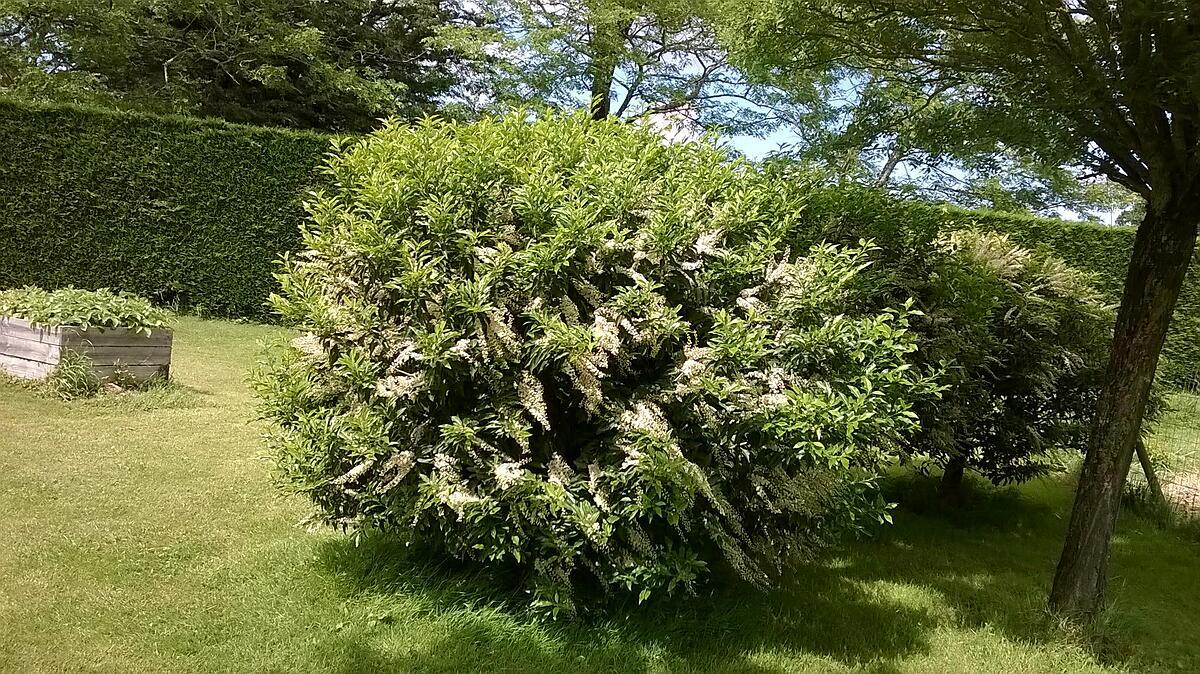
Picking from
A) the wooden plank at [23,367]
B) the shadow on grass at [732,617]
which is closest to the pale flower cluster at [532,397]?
the shadow on grass at [732,617]

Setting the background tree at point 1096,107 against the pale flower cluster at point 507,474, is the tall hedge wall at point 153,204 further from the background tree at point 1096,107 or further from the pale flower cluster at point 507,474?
the pale flower cluster at point 507,474

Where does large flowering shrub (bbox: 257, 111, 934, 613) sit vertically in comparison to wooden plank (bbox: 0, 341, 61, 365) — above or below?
above

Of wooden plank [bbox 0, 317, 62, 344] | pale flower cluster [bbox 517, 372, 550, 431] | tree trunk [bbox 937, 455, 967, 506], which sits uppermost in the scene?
pale flower cluster [bbox 517, 372, 550, 431]

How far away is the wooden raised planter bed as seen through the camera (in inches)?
214

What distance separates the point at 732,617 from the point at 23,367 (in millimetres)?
5440

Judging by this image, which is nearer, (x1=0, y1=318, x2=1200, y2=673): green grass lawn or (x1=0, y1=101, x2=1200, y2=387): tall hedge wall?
(x1=0, y1=318, x2=1200, y2=673): green grass lawn

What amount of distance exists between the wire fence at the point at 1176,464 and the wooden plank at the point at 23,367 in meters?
7.93

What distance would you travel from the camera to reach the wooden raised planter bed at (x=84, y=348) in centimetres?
543

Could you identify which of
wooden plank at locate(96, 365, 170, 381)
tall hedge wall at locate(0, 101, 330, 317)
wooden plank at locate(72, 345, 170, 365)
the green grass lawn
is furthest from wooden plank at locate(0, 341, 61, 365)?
tall hedge wall at locate(0, 101, 330, 317)

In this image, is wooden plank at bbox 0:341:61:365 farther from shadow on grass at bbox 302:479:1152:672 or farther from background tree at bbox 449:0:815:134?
background tree at bbox 449:0:815:134

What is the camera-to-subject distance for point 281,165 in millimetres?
10422

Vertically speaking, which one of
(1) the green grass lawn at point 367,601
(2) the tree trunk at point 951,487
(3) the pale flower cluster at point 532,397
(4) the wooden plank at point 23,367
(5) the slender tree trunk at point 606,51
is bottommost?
(1) the green grass lawn at point 367,601

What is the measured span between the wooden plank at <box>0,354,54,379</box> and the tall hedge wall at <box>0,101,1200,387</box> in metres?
3.44

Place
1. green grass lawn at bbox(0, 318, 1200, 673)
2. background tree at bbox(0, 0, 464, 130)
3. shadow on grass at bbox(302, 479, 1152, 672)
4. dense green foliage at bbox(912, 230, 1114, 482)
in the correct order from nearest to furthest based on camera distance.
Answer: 1. green grass lawn at bbox(0, 318, 1200, 673)
2. shadow on grass at bbox(302, 479, 1152, 672)
3. dense green foliage at bbox(912, 230, 1114, 482)
4. background tree at bbox(0, 0, 464, 130)
